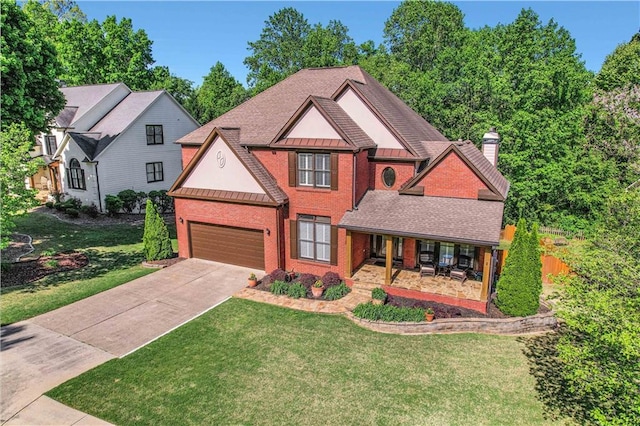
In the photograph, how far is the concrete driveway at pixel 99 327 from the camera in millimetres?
10972

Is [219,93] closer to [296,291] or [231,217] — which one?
[231,217]

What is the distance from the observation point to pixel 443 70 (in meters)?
37.8

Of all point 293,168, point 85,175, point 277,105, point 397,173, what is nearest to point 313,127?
point 293,168

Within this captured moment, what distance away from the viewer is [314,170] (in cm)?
1781

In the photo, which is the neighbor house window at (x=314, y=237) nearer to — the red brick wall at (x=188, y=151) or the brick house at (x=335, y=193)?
the brick house at (x=335, y=193)

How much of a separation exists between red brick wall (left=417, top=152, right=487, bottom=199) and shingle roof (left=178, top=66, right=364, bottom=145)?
736 centimetres

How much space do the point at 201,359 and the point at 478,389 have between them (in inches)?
313

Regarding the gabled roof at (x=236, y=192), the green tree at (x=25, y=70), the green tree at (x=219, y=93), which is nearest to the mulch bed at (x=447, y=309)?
the gabled roof at (x=236, y=192)

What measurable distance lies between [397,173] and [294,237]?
5.62 meters

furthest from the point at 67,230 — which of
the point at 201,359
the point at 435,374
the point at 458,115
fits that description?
the point at 458,115

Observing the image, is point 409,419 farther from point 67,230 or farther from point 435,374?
point 67,230

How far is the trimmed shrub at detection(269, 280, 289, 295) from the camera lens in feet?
54.6

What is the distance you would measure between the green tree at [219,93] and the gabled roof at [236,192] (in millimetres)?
35805

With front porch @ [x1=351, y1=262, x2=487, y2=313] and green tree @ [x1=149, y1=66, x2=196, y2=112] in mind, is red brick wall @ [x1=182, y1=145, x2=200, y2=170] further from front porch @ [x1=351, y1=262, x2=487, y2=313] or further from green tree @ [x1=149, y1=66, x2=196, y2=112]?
green tree @ [x1=149, y1=66, x2=196, y2=112]
